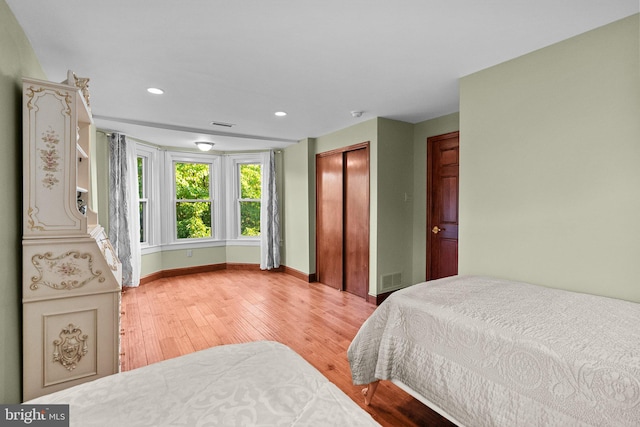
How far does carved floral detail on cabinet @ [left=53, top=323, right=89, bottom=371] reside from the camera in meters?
1.79

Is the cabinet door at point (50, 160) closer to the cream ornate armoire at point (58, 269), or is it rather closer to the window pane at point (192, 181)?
the cream ornate armoire at point (58, 269)

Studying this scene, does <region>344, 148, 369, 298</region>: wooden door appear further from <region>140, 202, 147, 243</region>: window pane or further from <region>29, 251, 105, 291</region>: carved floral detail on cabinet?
<region>140, 202, 147, 243</region>: window pane

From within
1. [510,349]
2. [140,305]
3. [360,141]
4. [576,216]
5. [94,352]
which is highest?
[360,141]

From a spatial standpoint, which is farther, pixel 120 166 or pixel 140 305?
pixel 120 166

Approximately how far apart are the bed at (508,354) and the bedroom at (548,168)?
0.29 meters

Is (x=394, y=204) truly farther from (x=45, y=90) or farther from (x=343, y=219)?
(x=45, y=90)

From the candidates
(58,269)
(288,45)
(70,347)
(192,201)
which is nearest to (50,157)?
(58,269)

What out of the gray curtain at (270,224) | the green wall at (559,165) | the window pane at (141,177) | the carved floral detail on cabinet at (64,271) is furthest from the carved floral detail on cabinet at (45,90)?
the gray curtain at (270,224)

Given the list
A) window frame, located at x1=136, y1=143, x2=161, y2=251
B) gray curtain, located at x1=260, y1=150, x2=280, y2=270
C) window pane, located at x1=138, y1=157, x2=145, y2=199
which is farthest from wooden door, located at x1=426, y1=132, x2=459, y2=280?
window pane, located at x1=138, y1=157, x2=145, y2=199

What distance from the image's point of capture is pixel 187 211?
581 centimetres

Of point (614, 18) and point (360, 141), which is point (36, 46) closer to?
point (360, 141)

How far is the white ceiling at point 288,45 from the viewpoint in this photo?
171 cm

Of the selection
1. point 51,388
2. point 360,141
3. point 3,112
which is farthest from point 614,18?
point 51,388

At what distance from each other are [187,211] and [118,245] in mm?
1507
